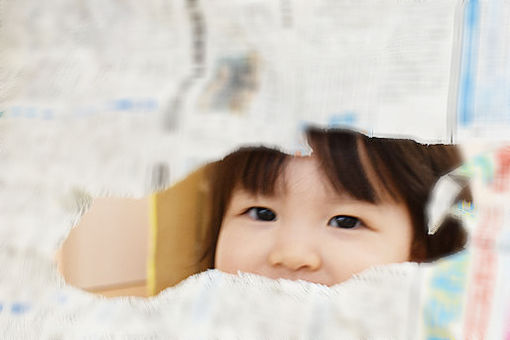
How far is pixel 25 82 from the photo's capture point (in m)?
0.38

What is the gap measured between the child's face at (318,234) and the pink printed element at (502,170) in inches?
5.2

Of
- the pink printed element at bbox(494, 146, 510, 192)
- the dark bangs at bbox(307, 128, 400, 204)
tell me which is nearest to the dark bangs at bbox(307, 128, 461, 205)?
the dark bangs at bbox(307, 128, 400, 204)

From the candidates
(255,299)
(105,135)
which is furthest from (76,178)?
(255,299)

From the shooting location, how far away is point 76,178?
343 millimetres

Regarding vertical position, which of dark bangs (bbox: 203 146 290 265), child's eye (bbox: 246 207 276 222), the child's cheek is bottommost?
the child's cheek

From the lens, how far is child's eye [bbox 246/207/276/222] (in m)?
0.43

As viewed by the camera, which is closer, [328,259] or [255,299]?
[255,299]

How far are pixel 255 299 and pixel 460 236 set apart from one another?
0.55 ft

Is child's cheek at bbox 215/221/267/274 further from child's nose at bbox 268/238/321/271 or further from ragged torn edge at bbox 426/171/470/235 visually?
ragged torn edge at bbox 426/171/470/235

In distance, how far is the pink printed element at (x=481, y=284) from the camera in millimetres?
238

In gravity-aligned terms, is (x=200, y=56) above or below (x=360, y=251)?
above

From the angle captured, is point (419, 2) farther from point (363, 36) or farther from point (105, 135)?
point (105, 135)

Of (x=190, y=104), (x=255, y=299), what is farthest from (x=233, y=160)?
(x=255, y=299)

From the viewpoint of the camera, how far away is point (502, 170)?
277 mm
